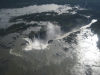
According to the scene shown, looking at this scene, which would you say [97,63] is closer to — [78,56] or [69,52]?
[78,56]

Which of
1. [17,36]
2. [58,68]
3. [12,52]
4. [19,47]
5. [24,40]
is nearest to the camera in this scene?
[58,68]

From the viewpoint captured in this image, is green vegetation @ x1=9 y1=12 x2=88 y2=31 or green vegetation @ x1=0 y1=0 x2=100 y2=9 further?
green vegetation @ x1=0 y1=0 x2=100 y2=9

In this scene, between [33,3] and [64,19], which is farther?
[33,3]

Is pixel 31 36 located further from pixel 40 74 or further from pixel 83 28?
pixel 83 28

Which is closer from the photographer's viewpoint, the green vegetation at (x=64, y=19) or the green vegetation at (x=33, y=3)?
the green vegetation at (x=64, y=19)

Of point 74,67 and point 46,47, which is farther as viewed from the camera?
point 46,47

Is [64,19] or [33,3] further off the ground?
[64,19]

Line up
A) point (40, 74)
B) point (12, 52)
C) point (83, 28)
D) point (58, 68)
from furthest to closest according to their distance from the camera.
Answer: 1. point (83, 28)
2. point (12, 52)
3. point (58, 68)
4. point (40, 74)

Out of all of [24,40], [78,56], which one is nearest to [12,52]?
[24,40]

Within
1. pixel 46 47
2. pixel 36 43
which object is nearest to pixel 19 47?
pixel 36 43
